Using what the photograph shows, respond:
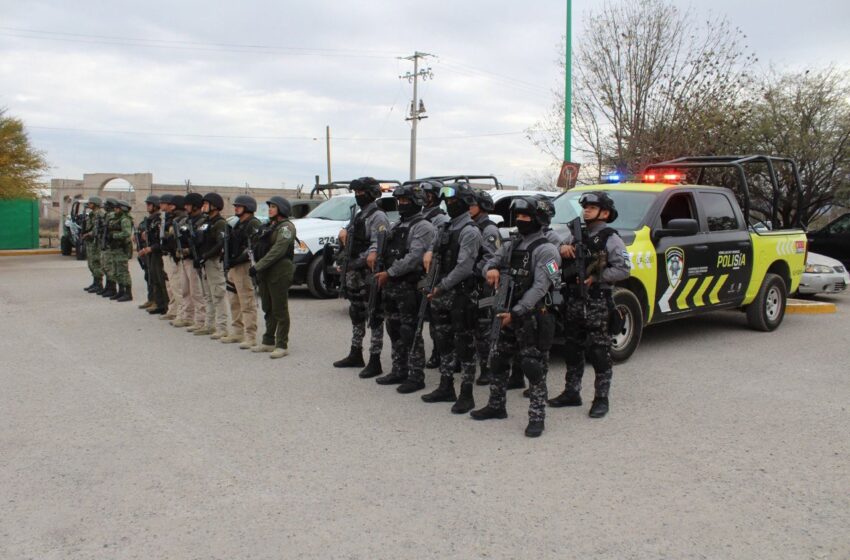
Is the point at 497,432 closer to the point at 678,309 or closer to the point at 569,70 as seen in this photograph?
the point at 678,309

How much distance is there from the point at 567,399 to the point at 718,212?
4.07m

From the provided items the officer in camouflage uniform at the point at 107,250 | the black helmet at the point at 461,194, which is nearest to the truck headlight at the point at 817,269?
the black helmet at the point at 461,194

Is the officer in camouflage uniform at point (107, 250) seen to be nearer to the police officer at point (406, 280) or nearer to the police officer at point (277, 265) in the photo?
the police officer at point (277, 265)

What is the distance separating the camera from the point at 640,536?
370cm

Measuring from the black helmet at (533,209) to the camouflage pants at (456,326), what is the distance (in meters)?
0.92

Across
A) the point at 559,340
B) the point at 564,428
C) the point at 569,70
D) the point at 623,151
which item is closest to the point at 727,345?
the point at 559,340

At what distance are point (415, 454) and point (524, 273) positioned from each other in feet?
5.02

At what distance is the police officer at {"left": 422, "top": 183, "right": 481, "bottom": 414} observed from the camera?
594cm

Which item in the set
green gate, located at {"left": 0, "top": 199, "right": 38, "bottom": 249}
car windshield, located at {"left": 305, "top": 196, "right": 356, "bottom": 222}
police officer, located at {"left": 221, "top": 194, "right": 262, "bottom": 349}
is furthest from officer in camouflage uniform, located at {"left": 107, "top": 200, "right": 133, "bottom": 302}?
green gate, located at {"left": 0, "top": 199, "right": 38, "bottom": 249}

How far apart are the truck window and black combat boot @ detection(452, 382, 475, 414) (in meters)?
4.31

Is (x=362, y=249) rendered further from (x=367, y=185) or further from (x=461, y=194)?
(x=461, y=194)

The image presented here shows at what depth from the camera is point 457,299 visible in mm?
5992

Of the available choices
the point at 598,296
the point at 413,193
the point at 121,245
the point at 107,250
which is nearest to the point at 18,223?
the point at 107,250

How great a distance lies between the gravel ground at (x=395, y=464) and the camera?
3660 mm
